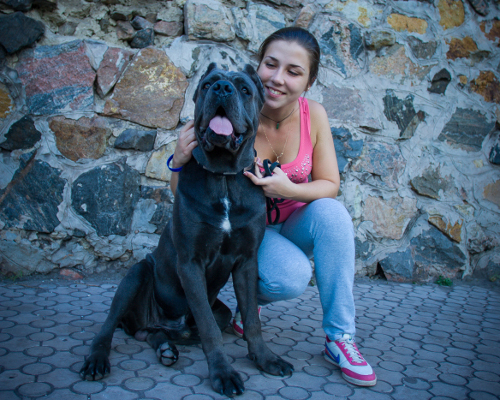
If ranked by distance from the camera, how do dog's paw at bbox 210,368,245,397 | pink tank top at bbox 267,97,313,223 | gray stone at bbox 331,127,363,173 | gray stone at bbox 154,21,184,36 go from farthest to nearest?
gray stone at bbox 331,127,363,173 → gray stone at bbox 154,21,184,36 → pink tank top at bbox 267,97,313,223 → dog's paw at bbox 210,368,245,397

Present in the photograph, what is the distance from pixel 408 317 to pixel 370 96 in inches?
68.8

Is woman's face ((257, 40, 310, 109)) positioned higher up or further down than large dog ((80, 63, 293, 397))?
higher up

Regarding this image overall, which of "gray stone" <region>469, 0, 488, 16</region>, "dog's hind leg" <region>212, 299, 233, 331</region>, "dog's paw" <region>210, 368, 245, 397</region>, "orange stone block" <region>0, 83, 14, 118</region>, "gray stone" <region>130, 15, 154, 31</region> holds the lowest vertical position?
"dog's hind leg" <region>212, 299, 233, 331</region>

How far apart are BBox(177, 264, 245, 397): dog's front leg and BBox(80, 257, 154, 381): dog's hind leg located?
0.31 metres

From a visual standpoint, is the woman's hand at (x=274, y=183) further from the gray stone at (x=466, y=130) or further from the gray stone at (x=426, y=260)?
the gray stone at (x=466, y=130)

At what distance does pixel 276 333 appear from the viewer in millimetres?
2135

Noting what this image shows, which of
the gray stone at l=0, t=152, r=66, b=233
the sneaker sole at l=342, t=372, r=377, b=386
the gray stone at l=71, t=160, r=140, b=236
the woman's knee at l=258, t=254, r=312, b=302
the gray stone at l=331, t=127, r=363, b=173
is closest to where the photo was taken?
the sneaker sole at l=342, t=372, r=377, b=386

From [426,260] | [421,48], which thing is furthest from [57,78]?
[426,260]

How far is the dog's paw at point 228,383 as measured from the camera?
4.79ft

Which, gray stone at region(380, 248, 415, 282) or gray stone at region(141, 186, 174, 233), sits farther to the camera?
gray stone at region(380, 248, 415, 282)

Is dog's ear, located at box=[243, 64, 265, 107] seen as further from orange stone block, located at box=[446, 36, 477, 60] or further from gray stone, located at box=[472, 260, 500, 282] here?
gray stone, located at box=[472, 260, 500, 282]

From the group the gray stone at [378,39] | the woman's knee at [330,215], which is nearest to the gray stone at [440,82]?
the gray stone at [378,39]

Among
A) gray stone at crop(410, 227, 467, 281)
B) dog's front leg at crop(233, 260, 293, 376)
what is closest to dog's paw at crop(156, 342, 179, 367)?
dog's front leg at crop(233, 260, 293, 376)

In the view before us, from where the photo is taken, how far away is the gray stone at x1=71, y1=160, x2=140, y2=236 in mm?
2734
